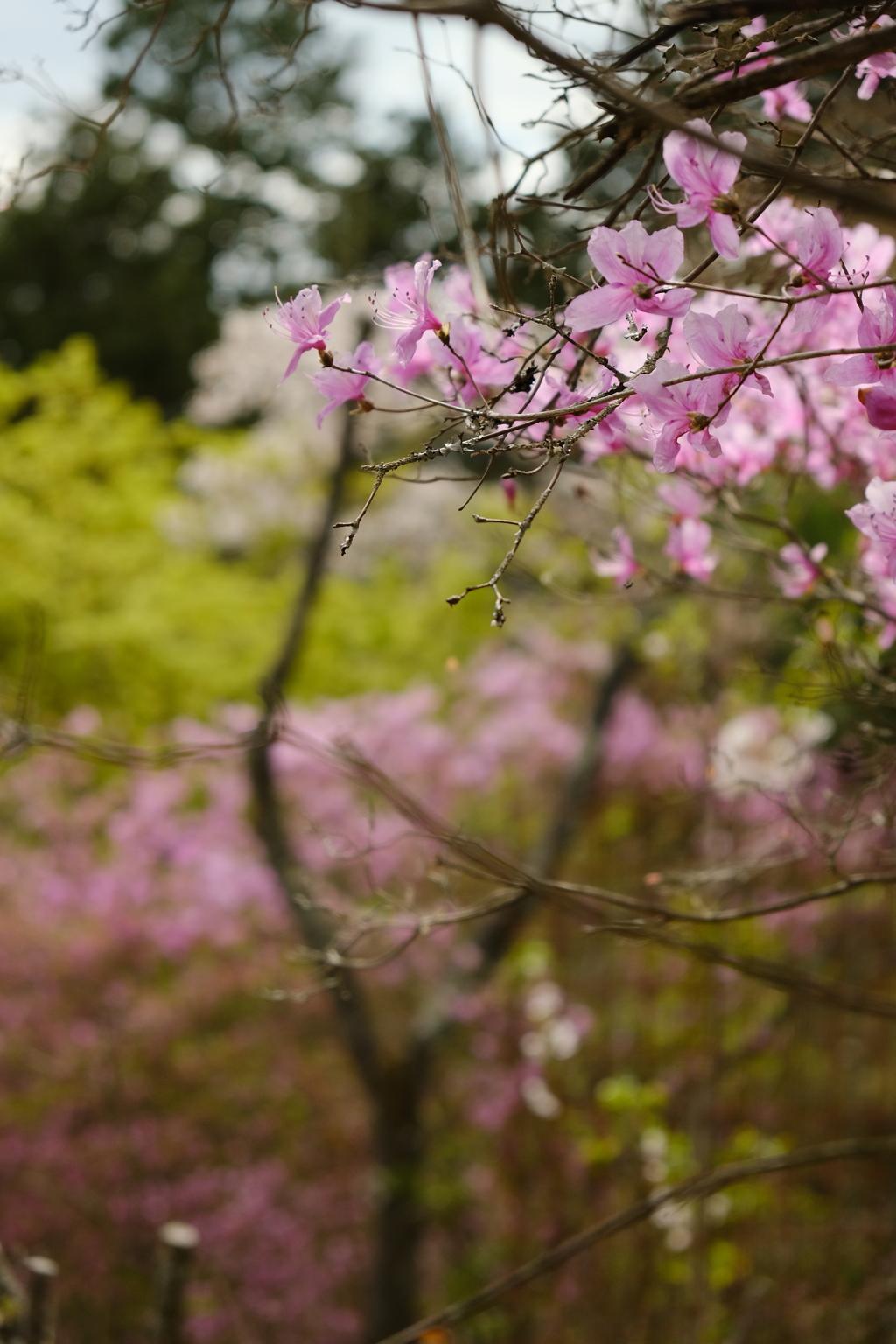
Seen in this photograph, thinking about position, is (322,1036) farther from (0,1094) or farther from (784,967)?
(784,967)

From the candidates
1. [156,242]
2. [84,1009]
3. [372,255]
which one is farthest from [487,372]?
[156,242]

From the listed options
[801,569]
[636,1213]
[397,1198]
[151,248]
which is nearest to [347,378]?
[801,569]

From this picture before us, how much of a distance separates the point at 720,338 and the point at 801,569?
717 millimetres

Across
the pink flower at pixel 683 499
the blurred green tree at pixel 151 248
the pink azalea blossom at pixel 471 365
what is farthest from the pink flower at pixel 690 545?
the blurred green tree at pixel 151 248

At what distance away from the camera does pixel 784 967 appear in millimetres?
1189

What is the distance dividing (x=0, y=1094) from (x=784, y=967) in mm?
4012

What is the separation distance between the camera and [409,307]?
31.2 inches

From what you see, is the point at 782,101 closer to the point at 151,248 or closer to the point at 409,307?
the point at 409,307

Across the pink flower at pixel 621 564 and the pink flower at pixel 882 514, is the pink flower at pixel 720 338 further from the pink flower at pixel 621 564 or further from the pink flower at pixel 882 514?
the pink flower at pixel 621 564

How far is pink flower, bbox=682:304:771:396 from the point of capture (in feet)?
2.14

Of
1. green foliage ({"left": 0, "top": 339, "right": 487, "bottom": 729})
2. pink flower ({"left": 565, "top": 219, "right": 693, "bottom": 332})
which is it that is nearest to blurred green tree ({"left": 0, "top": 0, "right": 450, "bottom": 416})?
green foliage ({"left": 0, "top": 339, "right": 487, "bottom": 729})

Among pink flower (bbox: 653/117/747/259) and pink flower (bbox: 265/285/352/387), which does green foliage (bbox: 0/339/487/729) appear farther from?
pink flower (bbox: 653/117/747/259)

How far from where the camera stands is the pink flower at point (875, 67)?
0.81m

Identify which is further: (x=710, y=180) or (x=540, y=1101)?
(x=540, y=1101)
